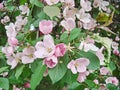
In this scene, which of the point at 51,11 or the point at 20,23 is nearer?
the point at 51,11

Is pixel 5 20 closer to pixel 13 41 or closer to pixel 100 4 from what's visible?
pixel 100 4

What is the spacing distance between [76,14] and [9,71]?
352mm

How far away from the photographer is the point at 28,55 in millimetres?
1416

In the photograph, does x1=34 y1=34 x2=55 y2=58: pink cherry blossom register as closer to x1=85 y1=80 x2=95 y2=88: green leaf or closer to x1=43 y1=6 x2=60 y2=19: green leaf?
x1=43 y1=6 x2=60 y2=19: green leaf

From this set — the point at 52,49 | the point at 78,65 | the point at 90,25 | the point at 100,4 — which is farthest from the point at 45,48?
the point at 100,4

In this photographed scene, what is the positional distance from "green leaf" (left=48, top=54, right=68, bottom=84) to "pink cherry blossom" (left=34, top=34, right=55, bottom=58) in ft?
0.17

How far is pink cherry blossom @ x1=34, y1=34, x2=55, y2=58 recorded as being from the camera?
4.37 ft

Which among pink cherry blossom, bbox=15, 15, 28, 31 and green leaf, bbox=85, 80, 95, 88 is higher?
pink cherry blossom, bbox=15, 15, 28, 31

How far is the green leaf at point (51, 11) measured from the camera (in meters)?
1.49

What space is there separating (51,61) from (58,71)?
4cm

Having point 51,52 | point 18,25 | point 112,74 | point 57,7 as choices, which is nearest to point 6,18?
point 112,74

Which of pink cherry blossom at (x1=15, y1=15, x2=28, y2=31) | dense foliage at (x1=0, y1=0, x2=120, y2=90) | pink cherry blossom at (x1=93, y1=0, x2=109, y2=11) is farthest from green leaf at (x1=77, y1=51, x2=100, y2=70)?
pink cherry blossom at (x1=93, y1=0, x2=109, y2=11)

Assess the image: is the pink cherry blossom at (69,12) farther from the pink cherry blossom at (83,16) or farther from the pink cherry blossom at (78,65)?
the pink cherry blossom at (78,65)

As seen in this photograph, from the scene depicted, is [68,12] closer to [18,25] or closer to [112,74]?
[18,25]
